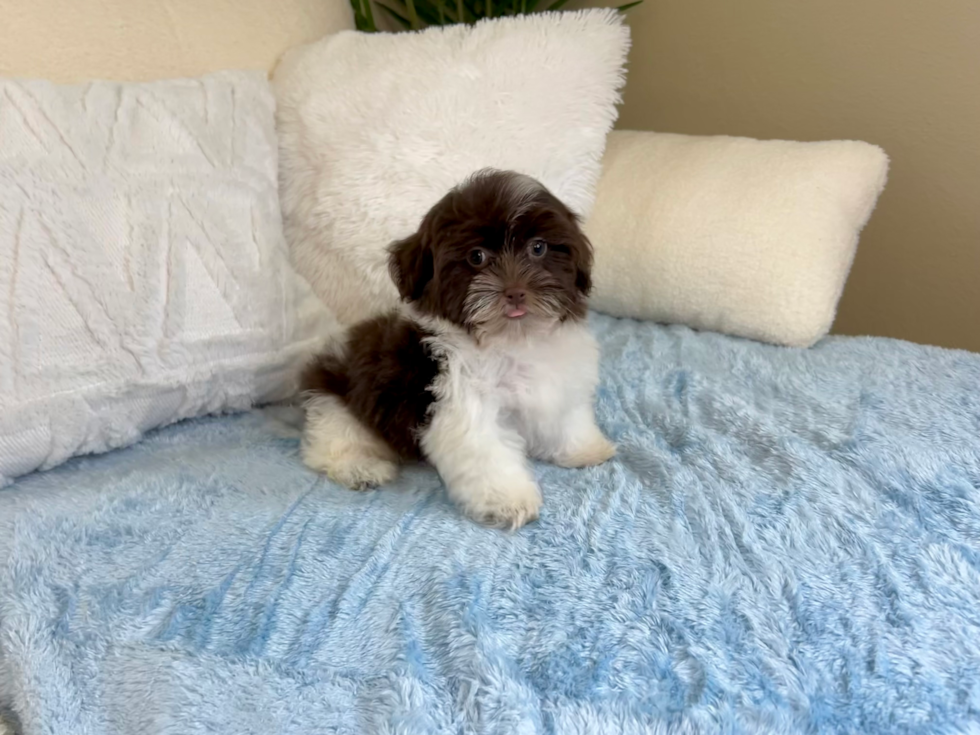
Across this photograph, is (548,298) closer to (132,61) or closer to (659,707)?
(659,707)

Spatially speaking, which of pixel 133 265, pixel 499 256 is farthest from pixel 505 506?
pixel 133 265

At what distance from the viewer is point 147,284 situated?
1.57 m

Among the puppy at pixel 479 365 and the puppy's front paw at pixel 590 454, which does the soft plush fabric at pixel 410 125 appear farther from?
the puppy's front paw at pixel 590 454

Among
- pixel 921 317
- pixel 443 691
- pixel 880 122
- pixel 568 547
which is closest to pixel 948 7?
pixel 880 122

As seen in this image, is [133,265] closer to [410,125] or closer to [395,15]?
[410,125]

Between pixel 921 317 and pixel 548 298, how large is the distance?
1.46 metres

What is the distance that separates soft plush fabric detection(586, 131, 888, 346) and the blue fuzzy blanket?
40 cm

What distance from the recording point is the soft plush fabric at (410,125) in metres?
1.94

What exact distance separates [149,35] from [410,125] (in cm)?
71

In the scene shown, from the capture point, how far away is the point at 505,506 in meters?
1.31

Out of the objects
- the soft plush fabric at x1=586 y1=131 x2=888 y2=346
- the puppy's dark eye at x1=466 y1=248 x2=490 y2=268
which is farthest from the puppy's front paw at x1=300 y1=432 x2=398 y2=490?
the soft plush fabric at x1=586 y1=131 x2=888 y2=346

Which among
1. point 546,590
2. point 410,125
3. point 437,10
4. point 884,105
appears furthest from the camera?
point 437,10

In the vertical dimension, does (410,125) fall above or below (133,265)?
above

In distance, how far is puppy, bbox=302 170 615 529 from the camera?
4.59 ft
